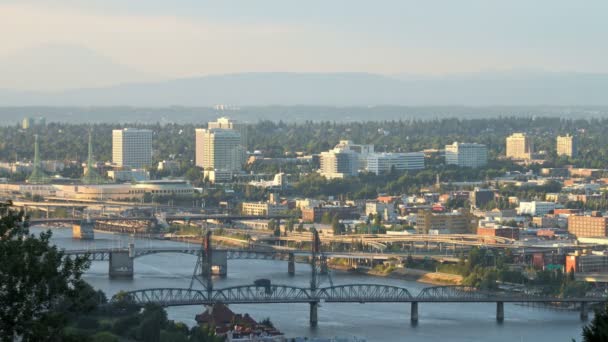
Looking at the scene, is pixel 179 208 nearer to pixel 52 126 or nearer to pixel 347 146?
pixel 347 146

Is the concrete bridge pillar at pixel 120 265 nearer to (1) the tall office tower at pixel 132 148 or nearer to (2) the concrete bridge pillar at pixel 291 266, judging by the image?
(2) the concrete bridge pillar at pixel 291 266

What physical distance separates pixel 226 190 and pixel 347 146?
1128cm

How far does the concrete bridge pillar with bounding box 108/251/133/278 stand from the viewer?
2395 centimetres

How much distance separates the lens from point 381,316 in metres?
19.3

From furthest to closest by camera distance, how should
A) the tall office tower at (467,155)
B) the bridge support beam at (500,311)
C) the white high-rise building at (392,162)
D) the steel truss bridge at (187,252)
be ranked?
the tall office tower at (467,155), the white high-rise building at (392,162), the steel truss bridge at (187,252), the bridge support beam at (500,311)

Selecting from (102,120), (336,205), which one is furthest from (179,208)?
(102,120)

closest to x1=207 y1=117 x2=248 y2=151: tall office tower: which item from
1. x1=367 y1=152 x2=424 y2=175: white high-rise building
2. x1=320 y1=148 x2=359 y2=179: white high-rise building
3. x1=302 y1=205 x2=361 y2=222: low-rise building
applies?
x1=367 y1=152 x2=424 y2=175: white high-rise building

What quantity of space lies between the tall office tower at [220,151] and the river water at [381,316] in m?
27.4

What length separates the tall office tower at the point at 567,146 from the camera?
182ft

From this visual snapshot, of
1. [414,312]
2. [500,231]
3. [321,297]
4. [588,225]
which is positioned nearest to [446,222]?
[500,231]

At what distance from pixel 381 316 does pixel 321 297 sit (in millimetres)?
681

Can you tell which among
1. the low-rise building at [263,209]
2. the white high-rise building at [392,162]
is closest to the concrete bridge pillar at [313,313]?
the low-rise building at [263,209]

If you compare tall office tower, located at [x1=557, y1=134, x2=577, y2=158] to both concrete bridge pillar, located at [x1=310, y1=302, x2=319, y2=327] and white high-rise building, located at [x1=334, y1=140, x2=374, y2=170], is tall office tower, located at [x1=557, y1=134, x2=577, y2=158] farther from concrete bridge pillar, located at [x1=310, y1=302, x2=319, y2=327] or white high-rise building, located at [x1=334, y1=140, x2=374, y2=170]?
concrete bridge pillar, located at [x1=310, y1=302, x2=319, y2=327]

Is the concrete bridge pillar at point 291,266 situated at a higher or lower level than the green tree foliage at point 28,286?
lower
